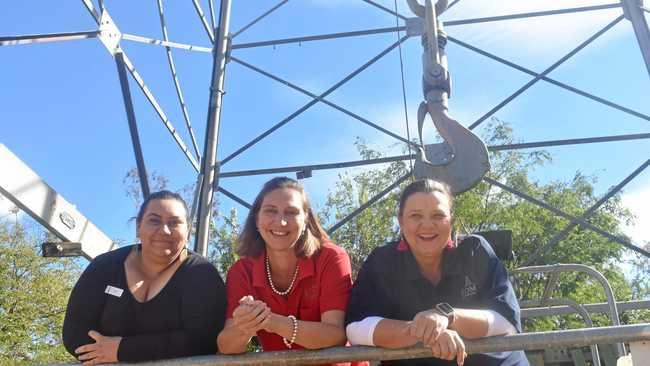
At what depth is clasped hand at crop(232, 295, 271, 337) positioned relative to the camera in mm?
1837

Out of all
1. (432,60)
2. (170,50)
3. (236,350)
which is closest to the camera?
(236,350)

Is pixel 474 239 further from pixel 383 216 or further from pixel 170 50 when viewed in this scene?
pixel 383 216

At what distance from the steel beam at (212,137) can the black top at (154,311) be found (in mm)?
1632

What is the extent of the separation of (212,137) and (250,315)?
2574 millimetres

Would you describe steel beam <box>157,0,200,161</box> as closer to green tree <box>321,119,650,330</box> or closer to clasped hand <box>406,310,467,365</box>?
clasped hand <box>406,310,467,365</box>

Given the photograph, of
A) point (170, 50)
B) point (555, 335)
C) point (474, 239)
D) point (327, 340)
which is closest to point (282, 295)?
point (327, 340)

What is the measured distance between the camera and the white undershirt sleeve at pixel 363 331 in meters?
1.92

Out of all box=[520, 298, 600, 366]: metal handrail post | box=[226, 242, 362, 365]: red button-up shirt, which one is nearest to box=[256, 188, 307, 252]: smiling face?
box=[226, 242, 362, 365]: red button-up shirt

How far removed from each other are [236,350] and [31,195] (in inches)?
48.9

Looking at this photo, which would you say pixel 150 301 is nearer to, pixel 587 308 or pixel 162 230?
pixel 162 230

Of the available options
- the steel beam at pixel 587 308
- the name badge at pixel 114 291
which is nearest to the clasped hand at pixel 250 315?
the name badge at pixel 114 291

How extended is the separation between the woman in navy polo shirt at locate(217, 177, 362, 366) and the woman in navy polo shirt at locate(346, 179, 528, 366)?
10cm

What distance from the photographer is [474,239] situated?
224 cm

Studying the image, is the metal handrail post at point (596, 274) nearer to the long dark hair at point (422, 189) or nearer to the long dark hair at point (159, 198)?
the long dark hair at point (422, 189)
